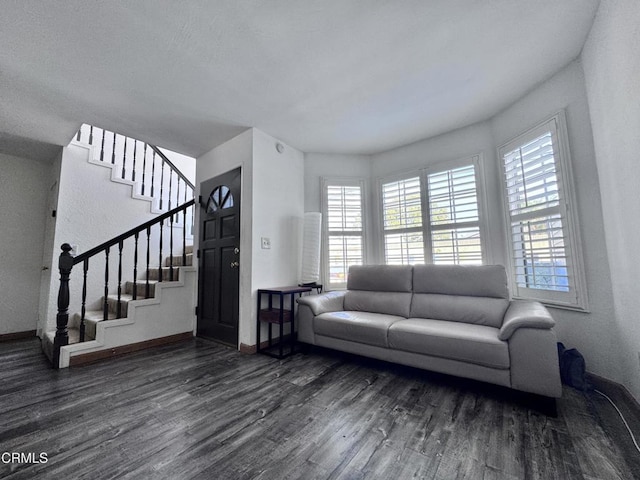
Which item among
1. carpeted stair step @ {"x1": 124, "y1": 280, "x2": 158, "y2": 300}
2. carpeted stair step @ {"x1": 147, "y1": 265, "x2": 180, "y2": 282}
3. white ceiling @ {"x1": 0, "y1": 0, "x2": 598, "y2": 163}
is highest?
white ceiling @ {"x1": 0, "y1": 0, "x2": 598, "y2": 163}

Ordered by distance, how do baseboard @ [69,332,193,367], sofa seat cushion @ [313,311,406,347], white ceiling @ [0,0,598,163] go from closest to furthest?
white ceiling @ [0,0,598,163] < sofa seat cushion @ [313,311,406,347] < baseboard @ [69,332,193,367]

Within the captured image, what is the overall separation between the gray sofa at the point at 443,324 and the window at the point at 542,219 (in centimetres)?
29

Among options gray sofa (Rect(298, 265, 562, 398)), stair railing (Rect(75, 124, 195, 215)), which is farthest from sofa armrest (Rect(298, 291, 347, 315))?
stair railing (Rect(75, 124, 195, 215))

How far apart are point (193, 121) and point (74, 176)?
2.05 meters

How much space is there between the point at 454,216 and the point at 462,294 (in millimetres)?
1032

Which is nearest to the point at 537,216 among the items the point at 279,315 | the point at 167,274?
the point at 279,315

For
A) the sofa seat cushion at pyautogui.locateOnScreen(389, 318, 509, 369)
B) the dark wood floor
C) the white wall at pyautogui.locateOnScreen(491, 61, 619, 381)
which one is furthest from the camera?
the white wall at pyautogui.locateOnScreen(491, 61, 619, 381)

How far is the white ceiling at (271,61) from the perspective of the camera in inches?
66.4

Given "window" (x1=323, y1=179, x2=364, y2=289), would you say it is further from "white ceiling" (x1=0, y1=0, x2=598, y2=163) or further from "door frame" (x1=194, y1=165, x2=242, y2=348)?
"door frame" (x1=194, y1=165, x2=242, y2=348)

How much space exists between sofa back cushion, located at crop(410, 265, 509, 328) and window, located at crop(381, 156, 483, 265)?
465 millimetres

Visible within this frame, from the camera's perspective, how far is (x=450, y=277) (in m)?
2.77

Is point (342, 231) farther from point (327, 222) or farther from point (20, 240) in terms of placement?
point (20, 240)

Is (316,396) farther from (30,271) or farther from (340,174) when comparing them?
(30,271)

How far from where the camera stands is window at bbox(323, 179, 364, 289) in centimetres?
375
